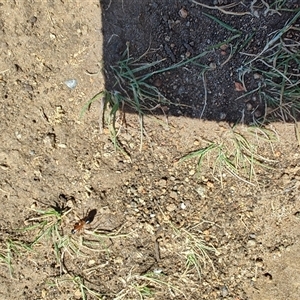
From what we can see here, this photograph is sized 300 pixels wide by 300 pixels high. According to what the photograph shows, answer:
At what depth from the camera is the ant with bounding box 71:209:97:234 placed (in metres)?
2.78

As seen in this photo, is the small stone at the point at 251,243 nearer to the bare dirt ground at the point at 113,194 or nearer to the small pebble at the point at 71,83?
the bare dirt ground at the point at 113,194

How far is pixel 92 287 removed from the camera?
9.18 ft

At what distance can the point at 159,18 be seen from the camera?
2.70m

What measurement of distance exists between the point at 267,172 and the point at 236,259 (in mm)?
477

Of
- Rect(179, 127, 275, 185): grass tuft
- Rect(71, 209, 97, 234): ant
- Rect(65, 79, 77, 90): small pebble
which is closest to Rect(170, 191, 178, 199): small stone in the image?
Rect(179, 127, 275, 185): grass tuft

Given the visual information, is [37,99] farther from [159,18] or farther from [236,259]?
[236,259]

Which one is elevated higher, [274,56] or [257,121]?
[274,56]

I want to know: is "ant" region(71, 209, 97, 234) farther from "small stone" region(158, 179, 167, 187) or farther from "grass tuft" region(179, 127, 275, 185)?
"grass tuft" region(179, 127, 275, 185)

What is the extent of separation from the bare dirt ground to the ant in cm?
3

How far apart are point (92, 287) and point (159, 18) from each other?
1.41 m

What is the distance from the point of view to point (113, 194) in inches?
109

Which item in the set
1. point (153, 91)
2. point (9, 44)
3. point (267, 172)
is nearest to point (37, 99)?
point (9, 44)

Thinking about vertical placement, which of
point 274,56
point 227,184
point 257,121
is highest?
point 274,56

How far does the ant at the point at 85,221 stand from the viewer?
278 cm
